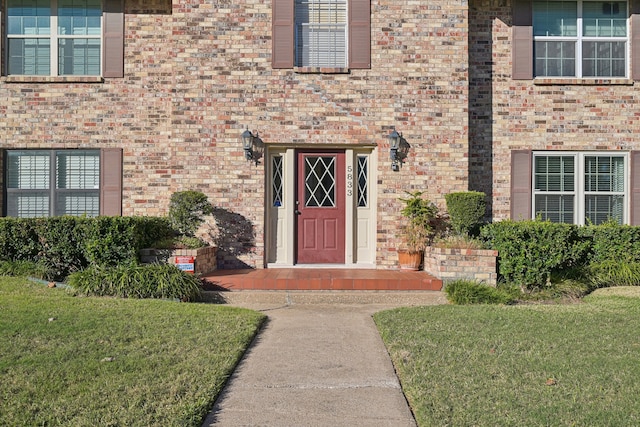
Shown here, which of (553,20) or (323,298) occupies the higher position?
(553,20)

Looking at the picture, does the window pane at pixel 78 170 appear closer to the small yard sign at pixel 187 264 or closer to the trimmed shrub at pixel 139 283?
the trimmed shrub at pixel 139 283

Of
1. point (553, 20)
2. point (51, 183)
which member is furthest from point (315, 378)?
point (553, 20)

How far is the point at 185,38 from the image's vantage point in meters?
9.63

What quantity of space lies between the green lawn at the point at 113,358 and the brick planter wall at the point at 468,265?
3.21 metres

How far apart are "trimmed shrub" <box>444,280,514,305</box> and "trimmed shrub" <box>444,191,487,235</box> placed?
138 cm

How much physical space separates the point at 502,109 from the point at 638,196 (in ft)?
9.76

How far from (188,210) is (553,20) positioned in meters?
7.55

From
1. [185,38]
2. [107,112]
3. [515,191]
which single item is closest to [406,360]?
[515,191]

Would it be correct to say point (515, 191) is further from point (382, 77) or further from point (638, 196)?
point (382, 77)

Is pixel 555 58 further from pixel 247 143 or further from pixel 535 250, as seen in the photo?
pixel 247 143

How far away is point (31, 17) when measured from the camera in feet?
33.7

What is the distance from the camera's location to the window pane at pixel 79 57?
10.3 metres

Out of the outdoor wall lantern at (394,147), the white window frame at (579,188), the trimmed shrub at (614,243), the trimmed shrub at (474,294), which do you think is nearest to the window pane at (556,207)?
the white window frame at (579,188)

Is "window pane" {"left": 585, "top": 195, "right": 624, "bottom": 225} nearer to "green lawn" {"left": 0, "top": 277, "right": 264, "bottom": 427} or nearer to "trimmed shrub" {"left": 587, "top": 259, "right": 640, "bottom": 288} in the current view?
"trimmed shrub" {"left": 587, "top": 259, "right": 640, "bottom": 288}
